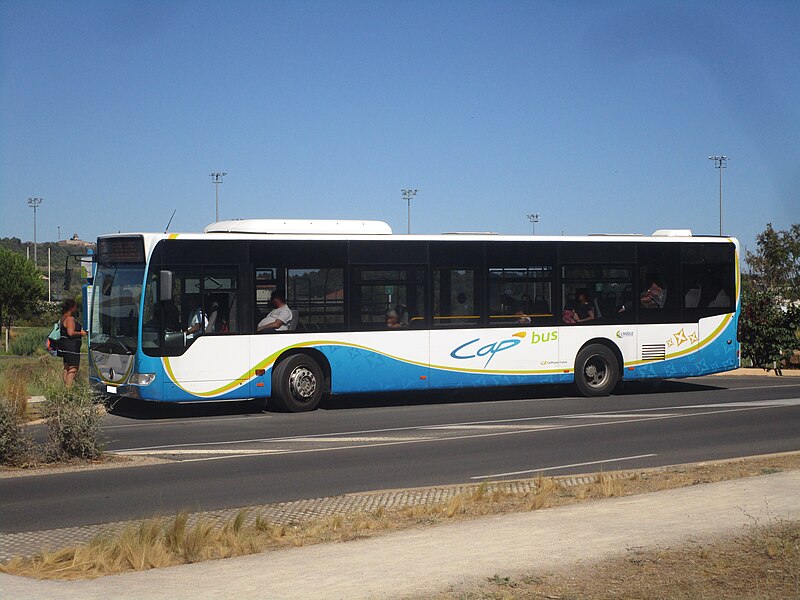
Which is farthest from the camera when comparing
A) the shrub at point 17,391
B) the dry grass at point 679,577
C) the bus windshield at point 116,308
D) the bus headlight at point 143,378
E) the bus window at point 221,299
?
the bus window at point 221,299

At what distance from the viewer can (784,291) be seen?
1240 inches

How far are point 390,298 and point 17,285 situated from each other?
50.1 metres

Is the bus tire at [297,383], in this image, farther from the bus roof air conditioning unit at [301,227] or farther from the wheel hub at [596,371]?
the wheel hub at [596,371]

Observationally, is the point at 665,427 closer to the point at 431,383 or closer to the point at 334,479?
the point at 431,383

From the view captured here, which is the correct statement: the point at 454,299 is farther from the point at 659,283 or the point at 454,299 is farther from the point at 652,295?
the point at 659,283

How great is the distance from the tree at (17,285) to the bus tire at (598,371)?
4734 centimetres

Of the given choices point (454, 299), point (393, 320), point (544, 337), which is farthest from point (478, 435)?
point (544, 337)

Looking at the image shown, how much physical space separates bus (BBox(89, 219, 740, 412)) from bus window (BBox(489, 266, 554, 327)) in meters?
0.03

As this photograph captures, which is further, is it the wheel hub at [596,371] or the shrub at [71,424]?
the wheel hub at [596,371]

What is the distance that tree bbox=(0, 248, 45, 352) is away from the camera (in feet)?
212

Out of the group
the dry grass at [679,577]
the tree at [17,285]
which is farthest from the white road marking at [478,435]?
the tree at [17,285]

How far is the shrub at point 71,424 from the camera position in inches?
541

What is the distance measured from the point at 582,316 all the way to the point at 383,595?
52.2ft

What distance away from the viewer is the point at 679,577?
24.6 ft
